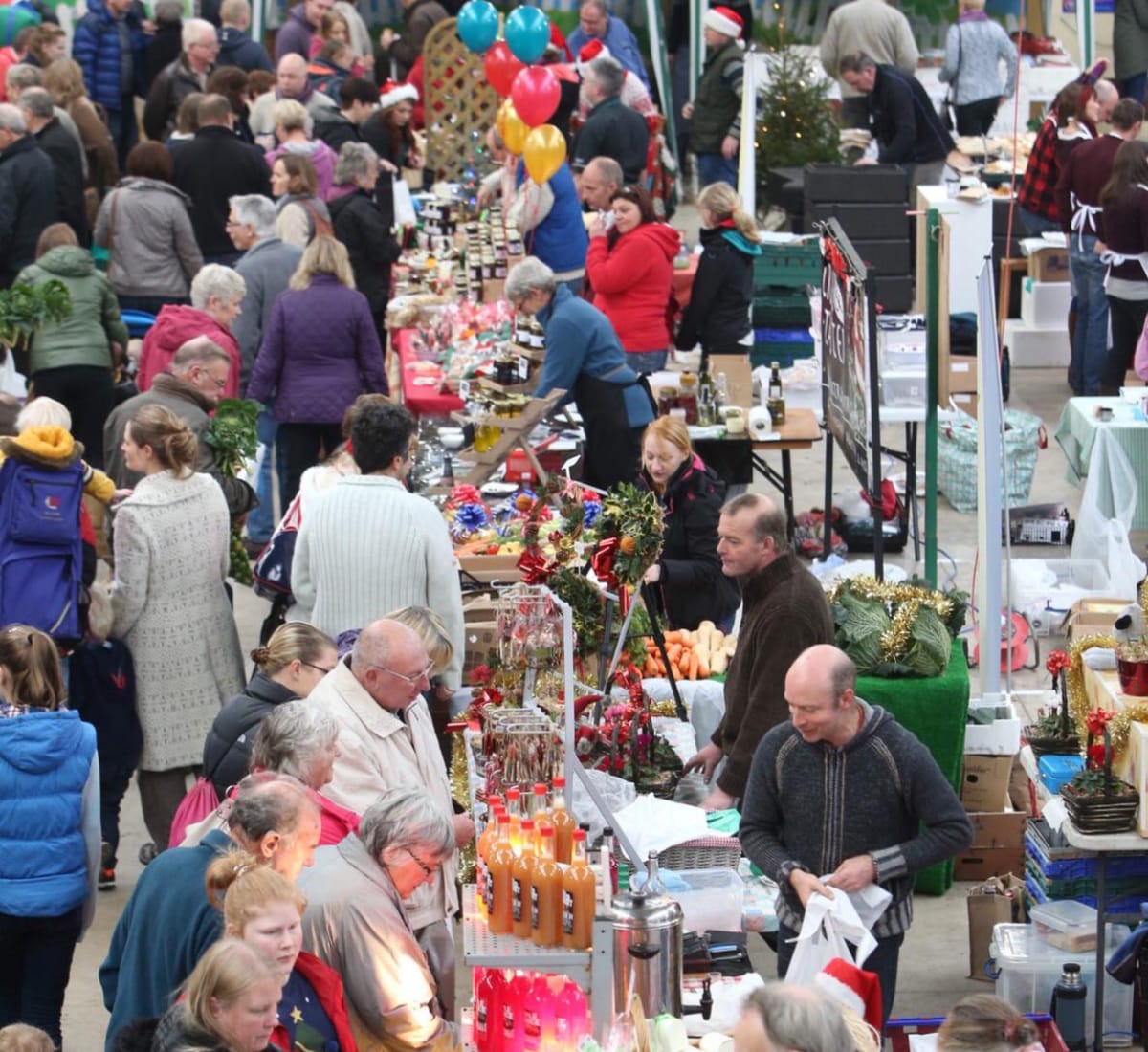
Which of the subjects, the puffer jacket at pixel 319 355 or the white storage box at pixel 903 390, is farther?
the white storage box at pixel 903 390

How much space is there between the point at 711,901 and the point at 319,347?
3.90 meters

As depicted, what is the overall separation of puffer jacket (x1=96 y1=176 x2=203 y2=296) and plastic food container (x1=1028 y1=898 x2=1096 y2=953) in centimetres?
562

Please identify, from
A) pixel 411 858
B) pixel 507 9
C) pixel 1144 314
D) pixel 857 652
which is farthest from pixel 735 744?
pixel 507 9

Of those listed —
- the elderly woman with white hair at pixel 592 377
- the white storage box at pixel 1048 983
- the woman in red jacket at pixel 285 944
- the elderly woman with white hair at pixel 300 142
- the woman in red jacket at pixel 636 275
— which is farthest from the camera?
the elderly woman with white hair at pixel 300 142

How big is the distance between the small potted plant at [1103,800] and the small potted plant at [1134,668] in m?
0.18

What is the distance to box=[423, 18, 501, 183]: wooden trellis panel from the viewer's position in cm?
1385

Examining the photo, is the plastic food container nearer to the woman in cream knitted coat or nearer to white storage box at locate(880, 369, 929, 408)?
the woman in cream knitted coat

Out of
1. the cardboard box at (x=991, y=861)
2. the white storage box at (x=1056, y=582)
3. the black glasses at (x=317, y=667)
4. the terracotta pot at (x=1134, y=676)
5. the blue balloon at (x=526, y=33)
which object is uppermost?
the blue balloon at (x=526, y=33)

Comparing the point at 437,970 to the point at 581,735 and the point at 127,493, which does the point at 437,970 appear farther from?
the point at 127,493

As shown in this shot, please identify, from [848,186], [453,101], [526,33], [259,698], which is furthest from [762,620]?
[453,101]

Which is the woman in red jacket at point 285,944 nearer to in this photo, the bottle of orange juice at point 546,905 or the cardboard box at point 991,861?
the bottle of orange juice at point 546,905

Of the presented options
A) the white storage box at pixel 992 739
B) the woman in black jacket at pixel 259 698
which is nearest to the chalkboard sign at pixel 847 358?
the white storage box at pixel 992 739

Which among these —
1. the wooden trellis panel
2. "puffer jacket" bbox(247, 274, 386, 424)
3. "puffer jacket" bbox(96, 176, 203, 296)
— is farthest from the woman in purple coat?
the wooden trellis panel

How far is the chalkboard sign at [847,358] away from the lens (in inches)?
292
